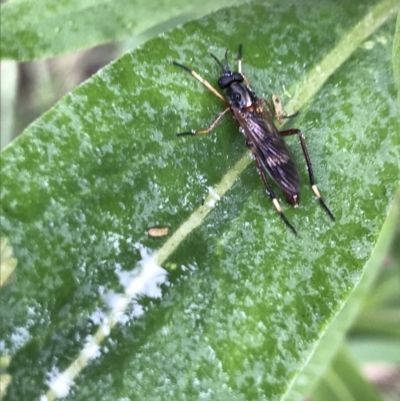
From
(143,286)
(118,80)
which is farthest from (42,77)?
(143,286)

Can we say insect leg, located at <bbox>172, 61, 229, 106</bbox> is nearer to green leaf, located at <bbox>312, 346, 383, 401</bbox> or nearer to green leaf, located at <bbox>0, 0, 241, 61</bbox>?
green leaf, located at <bbox>0, 0, 241, 61</bbox>

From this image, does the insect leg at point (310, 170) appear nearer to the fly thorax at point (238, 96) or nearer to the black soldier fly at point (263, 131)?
the black soldier fly at point (263, 131)

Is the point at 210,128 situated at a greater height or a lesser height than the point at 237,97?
lesser

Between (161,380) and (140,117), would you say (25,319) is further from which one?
(140,117)

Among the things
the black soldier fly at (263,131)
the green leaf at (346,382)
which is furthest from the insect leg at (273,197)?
the green leaf at (346,382)

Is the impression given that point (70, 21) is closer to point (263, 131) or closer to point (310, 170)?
point (263, 131)

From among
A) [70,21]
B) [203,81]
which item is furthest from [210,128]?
[70,21]
